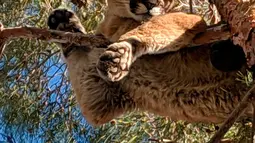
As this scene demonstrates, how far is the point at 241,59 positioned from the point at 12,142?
248 centimetres

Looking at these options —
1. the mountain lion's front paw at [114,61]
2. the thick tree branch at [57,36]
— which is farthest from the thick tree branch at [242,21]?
the mountain lion's front paw at [114,61]

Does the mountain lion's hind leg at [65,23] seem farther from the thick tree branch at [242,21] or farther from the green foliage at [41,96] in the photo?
the thick tree branch at [242,21]

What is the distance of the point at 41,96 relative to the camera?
558 centimetres

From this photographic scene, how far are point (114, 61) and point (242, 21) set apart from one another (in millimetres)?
715

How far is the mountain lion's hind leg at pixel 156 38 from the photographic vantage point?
11.1ft

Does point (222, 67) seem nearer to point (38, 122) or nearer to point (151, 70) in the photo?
point (151, 70)

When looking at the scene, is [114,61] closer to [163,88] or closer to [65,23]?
[163,88]

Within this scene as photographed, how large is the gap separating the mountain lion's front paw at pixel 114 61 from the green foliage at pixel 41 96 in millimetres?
1755

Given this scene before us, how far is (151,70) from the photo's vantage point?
4.04 m

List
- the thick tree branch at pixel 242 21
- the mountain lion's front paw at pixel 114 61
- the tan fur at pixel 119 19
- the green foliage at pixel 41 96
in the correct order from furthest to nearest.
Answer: the green foliage at pixel 41 96 → the tan fur at pixel 119 19 → the mountain lion's front paw at pixel 114 61 → the thick tree branch at pixel 242 21

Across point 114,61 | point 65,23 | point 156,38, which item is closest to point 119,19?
point 65,23

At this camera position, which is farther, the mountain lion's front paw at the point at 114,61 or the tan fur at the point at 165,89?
the tan fur at the point at 165,89

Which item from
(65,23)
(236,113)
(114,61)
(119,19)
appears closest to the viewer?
(236,113)

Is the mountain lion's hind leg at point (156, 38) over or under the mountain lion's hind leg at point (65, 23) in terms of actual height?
under
